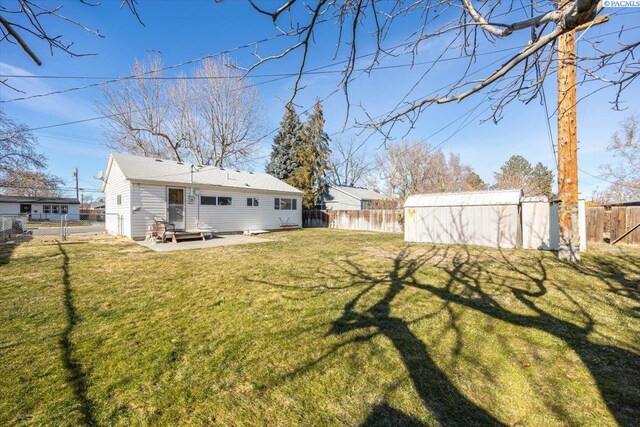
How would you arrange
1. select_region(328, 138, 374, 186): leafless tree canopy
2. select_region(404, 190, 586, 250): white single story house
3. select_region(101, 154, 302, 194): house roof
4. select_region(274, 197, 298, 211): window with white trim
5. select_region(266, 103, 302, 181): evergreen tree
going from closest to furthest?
select_region(404, 190, 586, 250): white single story house → select_region(101, 154, 302, 194): house roof → select_region(274, 197, 298, 211): window with white trim → select_region(266, 103, 302, 181): evergreen tree → select_region(328, 138, 374, 186): leafless tree canopy

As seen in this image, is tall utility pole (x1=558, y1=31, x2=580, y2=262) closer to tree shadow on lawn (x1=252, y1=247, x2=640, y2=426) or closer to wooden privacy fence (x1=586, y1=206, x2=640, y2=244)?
tree shadow on lawn (x1=252, y1=247, x2=640, y2=426)

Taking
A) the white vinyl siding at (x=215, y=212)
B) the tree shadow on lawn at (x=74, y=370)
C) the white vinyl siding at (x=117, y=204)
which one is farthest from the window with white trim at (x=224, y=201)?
the tree shadow on lawn at (x=74, y=370)

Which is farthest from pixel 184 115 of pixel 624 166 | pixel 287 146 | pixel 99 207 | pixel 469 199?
pixel 99 207

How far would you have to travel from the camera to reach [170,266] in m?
6.53

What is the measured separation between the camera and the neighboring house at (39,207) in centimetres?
2927

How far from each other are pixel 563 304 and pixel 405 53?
3.94 metres

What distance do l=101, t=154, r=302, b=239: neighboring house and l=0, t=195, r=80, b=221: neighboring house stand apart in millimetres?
24631

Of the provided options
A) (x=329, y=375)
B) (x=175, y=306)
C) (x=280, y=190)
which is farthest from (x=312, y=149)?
(x=329, y=375)

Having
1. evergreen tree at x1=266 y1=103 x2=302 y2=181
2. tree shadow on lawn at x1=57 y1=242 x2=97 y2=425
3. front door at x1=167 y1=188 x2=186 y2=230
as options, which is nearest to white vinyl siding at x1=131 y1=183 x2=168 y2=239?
front door at x1=167 y1=188 x2=186 y2=230

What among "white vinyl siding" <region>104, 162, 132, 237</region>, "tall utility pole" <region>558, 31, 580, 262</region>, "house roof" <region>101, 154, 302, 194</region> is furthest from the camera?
"house roof" <region>101, 154, 302, 194</region>

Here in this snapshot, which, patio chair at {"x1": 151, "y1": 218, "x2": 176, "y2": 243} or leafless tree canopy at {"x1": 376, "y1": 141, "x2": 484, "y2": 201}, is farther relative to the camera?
leafless tree canopy at {"x1": 376, "y1": 141, "x2": 484, "y2": 201}

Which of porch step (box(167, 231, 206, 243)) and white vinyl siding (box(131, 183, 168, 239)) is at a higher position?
white vinyl siding (box(131, 183, 168, 239))

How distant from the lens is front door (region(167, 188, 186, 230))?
12.2m

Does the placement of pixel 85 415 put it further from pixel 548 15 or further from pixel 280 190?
pixel 280 190
